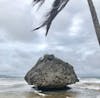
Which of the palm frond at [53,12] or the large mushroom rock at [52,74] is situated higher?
the palm frond at [53,12]

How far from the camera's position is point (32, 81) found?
21156mm

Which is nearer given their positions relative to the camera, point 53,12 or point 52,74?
point 53,12

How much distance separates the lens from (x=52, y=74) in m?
21.0

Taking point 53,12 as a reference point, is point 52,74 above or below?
below

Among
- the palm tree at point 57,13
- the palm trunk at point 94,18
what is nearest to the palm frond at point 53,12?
the palm tree at point 57,13

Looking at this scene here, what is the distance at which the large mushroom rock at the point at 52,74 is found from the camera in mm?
20922

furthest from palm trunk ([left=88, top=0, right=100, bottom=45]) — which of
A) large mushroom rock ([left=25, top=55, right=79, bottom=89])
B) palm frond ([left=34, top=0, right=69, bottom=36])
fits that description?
large mushroom rock ([left=25, top=55, right=79, bottom=89])

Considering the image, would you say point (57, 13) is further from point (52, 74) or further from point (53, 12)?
point (52, 74)

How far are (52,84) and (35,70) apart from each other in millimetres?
1259

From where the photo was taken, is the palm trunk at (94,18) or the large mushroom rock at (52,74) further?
the large mushroom rock at (52,74)

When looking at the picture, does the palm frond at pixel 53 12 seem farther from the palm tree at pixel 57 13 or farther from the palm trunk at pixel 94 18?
the palm trunk at pixel 94 18

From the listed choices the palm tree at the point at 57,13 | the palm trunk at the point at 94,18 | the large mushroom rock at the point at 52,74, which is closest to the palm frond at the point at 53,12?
the palm tree at the point at 57,13

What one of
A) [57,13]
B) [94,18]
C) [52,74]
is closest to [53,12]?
[57,13]

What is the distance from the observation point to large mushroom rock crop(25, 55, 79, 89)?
20.9 m
